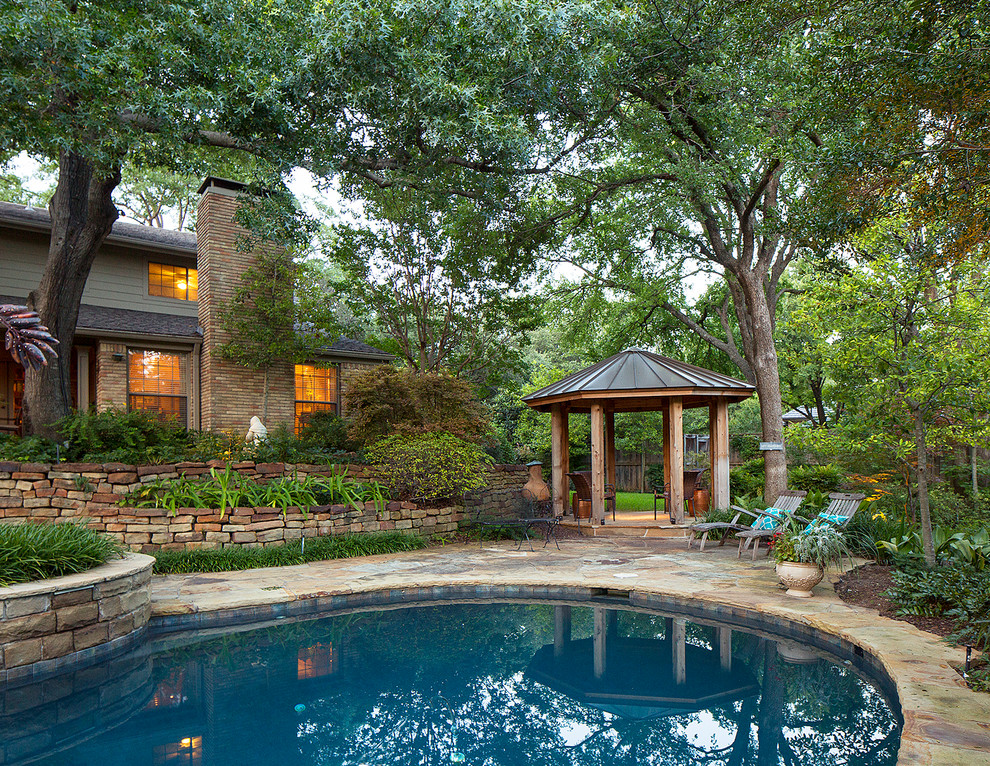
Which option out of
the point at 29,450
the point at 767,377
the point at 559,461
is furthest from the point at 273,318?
the point at 767,377

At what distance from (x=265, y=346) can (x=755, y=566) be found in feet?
31.9

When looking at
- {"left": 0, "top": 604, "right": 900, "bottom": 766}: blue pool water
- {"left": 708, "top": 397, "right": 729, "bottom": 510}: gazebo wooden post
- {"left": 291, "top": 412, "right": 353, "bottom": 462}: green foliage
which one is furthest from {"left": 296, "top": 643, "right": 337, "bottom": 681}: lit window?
{"left": 708, "top": 397, "right": 729, "bottom": 510}: gazebo wooden post

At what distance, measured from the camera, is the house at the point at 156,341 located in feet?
41.9

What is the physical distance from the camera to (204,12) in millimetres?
7852

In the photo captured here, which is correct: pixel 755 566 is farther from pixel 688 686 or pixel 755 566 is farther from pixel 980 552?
pixel 688 686

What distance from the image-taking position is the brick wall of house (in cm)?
1260

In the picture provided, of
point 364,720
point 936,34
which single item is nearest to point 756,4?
point 936,34

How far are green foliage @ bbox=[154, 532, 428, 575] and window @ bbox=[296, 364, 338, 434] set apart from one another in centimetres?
513

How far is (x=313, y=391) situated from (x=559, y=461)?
5.84 m

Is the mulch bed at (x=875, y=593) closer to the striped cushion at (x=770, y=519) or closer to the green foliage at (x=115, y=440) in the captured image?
the striped cushion at (x=770, y=519)

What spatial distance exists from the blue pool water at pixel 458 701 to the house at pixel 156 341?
7884mm

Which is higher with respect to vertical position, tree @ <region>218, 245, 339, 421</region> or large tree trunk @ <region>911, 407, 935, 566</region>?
tree @ <region>218, 245, 339, 421</region>

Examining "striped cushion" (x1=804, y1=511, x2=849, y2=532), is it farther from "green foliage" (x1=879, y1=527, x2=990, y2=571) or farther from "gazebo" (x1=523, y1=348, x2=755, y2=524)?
"gazebo" (x1=523, y1=348, x2=755, y2=524)

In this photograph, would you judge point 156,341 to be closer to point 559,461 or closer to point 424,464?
point 424,464
